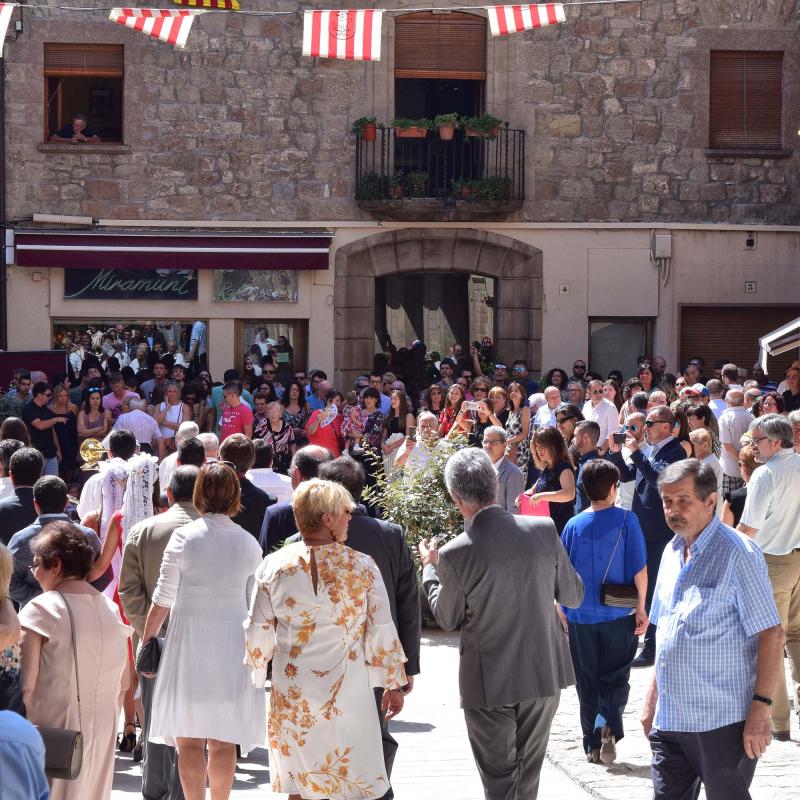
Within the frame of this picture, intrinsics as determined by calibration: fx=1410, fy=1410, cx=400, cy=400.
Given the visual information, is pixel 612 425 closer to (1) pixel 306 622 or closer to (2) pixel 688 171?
(2) pixel 688 171

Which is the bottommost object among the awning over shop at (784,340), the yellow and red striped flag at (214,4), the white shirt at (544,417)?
the white shirt at (544,417)

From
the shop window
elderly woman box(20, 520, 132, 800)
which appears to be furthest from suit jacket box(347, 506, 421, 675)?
the shop window

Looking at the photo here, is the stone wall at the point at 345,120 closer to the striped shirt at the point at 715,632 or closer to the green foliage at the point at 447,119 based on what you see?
the green foliage at the point at 447,119

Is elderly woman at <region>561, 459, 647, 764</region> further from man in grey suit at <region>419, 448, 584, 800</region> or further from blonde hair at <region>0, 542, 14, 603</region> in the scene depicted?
blonde hair at <region>0, 542, 14, 603</region>

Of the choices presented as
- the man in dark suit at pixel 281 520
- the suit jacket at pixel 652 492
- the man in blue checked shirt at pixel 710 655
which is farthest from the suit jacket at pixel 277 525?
the suit jacket at pixel 652 492

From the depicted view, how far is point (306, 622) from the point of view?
5137mm

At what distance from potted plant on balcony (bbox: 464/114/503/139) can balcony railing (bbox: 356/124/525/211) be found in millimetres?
152

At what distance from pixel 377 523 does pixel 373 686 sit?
2.66 ft

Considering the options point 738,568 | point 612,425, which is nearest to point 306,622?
point 738,568

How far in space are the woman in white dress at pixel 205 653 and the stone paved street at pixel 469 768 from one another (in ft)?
2.63

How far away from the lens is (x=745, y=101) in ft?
66.0

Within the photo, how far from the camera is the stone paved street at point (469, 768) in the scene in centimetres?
649

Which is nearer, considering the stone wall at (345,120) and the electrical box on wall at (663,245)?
the stone wall at (345,120)

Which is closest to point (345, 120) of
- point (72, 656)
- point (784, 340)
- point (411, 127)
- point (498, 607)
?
point (411, 127)
